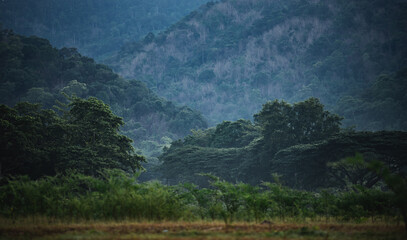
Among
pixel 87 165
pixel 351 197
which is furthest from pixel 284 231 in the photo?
pixel 87 165

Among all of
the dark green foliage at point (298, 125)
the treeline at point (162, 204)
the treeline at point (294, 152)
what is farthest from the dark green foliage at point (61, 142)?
the dark green foliage at point (298, 125)

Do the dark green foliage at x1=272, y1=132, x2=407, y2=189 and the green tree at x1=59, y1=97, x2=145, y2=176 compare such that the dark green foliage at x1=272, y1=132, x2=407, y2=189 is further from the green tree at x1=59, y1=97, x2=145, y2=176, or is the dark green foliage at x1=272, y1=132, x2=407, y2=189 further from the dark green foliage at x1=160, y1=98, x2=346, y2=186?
the green tree at x1=59, y1=97, x2=145, y2=176

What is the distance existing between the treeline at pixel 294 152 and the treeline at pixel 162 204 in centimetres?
1149

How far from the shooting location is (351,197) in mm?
14594

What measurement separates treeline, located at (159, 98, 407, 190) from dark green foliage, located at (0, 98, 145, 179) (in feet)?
49.9

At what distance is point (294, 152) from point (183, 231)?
1141 inches

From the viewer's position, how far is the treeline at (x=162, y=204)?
432 inches

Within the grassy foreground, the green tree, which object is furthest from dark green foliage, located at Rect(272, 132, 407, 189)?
the grassy foreground

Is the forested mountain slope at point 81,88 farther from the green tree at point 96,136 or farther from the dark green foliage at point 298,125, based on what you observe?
the green tree at point 96,136

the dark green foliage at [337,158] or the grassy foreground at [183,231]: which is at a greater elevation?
the dark green foliage at [337,158]

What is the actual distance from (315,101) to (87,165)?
2887cm

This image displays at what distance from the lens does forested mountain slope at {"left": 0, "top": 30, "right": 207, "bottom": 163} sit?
85.2 m

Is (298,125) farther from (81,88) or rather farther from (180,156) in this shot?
(81,88)

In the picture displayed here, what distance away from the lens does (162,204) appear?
37.7 feet
